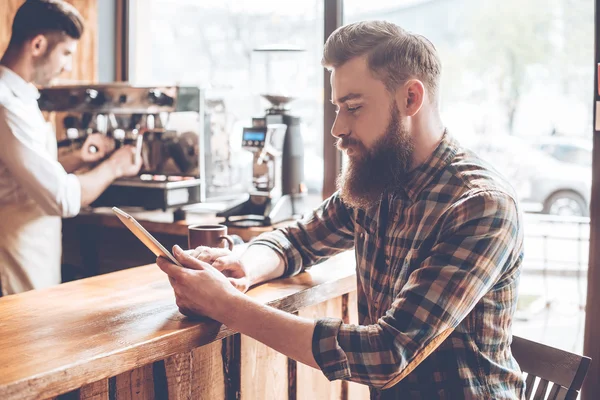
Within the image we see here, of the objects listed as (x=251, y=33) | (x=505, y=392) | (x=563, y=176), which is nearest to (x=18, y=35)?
(x=251, y=33)

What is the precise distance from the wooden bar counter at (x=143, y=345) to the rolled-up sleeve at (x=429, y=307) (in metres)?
0.31

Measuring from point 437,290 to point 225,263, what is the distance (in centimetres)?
61

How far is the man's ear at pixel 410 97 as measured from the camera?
152 cm

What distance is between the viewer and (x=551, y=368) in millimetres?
1530

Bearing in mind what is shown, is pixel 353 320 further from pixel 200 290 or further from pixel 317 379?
pixel 200 290

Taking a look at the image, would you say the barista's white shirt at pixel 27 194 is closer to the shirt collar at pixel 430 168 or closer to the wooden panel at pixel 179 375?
the wooden panel at pixel 179 375

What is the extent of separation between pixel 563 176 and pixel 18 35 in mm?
2403

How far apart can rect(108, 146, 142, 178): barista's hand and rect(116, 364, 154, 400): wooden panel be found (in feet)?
5.69

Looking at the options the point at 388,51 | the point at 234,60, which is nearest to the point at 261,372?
the point at 388,51

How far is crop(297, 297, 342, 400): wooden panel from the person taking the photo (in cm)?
190

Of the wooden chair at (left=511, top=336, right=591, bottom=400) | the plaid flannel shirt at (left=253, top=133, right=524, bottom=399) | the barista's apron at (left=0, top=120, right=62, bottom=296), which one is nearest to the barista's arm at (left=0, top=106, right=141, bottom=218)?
the barista's apron at (left=0, top=120, right=62, bottom=296)

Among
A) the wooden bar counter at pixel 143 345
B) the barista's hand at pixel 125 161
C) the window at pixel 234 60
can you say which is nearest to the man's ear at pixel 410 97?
the wooden bar counter at pixel 143 345

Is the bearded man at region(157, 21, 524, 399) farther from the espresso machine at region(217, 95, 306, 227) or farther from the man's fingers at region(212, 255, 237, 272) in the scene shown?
the espresso machine at region(217, 95, 306, 227)

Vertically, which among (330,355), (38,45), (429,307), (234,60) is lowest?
(330,355)
